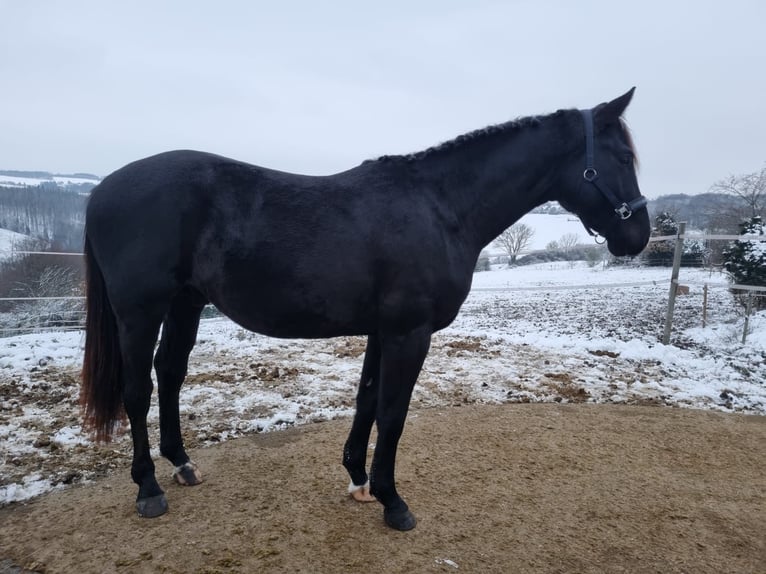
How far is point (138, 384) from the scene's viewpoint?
2.54 meters

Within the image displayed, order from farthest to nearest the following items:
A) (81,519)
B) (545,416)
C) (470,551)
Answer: (545,416) < (81,519) < (470,551)

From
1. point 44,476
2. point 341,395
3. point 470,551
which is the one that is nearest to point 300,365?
point 341,395

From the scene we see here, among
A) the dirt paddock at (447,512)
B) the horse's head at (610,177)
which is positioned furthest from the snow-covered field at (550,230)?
the horse's head at (610,177)

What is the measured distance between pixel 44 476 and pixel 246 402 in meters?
1.80

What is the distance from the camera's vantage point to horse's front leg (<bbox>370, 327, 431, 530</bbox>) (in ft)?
7.78

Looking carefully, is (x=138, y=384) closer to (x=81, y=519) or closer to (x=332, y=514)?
(x=81, y=519)

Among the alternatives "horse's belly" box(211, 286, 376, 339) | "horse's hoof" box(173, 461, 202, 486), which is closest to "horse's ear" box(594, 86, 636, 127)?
"horse's belly" box(211, 286, 376, 339)

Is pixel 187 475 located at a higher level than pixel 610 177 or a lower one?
lower

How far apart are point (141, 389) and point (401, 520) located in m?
1.71

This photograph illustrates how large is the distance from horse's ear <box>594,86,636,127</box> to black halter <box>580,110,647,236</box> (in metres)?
0.06

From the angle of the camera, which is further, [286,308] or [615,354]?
[615,354]

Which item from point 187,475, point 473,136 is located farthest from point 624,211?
point 187,475

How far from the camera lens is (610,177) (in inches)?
100.0

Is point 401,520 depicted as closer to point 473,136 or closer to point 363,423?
point 363,423
